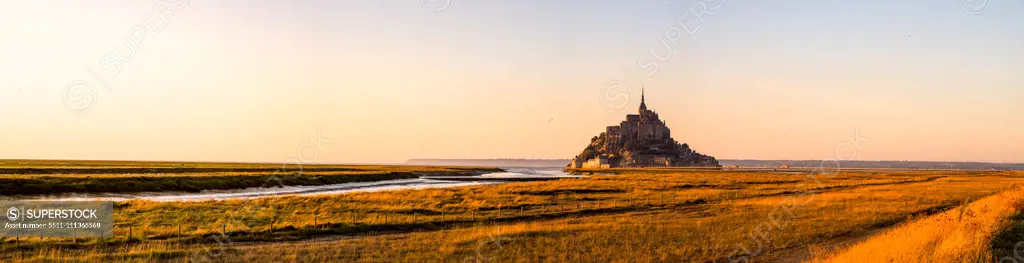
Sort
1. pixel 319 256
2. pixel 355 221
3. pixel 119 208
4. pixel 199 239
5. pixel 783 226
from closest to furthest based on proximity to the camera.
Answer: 1. pixel 319 256
2. pixel 199 239
3. pixel 783 226
4. pixel 355 221
5. pixel 119 208

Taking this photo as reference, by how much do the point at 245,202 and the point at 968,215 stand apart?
4888 centimetres

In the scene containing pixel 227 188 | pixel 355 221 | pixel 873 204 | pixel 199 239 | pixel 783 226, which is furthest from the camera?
pixel 227 188

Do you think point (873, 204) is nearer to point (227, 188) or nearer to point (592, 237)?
point (592, 237)

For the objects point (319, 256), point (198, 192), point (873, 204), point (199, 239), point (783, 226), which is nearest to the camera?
point (319, 256)

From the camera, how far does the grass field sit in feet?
79.9

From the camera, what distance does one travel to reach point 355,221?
3738 centimetres

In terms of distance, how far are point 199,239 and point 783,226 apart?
2888 centimetres

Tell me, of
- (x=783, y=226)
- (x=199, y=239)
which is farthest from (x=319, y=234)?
(x=783, y=226)

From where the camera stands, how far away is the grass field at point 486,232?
958 inches

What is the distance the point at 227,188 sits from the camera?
7931 centimetres

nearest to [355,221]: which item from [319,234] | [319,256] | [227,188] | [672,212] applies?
[319,234]

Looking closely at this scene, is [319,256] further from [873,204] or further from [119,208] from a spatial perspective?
[873,204]

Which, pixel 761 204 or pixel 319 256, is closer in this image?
pixel 319 256

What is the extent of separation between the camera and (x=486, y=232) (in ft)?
105
